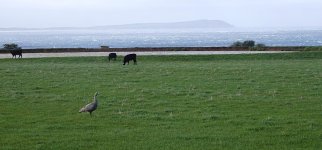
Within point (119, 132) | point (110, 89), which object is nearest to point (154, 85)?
point (110, 89)

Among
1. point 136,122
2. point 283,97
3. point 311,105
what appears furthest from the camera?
point 283,97

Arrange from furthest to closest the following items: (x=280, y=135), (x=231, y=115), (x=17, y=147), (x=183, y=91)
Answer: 1. (x=183, y=91)
2. (x=231, y=115)
3. (x=280, y=135)
4. (x=17, y=147)

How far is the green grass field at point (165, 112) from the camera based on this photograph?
1231 cm

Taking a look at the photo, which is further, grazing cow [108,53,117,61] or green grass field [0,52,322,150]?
grazing cow [108,53,117,61]

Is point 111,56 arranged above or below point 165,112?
above

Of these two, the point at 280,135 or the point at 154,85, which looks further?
the point at 154,85

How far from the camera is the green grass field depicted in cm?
1231

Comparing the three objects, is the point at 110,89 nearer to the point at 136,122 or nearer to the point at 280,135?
the point at 136,122

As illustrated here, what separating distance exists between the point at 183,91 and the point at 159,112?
547 centimetres

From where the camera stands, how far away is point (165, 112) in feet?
53.5

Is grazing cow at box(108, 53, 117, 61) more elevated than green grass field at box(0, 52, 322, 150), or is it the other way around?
grazing cow at box(108, 53, 117, 61)

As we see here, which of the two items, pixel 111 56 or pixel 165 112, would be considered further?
pixel 111 56

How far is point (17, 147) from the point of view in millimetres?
11820

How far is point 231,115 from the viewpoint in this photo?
614 inches
